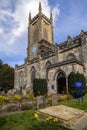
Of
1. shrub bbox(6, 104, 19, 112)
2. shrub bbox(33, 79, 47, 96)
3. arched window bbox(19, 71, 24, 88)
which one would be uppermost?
arched window bbox(19, 71, 24, 88)

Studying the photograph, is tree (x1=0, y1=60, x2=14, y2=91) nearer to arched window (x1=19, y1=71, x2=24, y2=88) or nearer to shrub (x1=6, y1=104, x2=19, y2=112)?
arched window (x1=19, y1=71, x2=24, y2=88)

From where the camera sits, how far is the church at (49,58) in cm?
2747

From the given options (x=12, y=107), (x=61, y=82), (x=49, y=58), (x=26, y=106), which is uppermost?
(x=49, y=58)

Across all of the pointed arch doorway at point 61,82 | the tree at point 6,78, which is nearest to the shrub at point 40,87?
the pointed arch doorway at point 61,82

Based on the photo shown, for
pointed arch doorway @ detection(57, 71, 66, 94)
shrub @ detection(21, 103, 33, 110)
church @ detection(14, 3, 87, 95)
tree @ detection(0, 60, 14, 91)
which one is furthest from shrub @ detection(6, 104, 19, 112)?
tree @ detection(0, 60, 14, 91)

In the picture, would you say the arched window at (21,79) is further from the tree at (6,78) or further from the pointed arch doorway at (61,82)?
the pointed arch doorway at (61,82)

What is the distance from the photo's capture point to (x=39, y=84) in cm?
2836

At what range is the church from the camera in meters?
27.5

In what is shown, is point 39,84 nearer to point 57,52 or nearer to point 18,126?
point 57,52

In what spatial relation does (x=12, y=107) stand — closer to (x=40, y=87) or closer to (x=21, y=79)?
(x=40, y=87)

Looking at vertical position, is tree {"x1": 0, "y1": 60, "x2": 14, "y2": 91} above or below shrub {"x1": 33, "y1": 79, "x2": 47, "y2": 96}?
above

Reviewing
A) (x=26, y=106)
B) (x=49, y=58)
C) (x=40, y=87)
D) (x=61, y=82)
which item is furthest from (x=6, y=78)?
(x=26, y=106)

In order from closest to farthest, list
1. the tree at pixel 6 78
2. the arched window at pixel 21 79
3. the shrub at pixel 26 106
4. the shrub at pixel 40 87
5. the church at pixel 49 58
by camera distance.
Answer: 1. the shrub at pixel 26 106
2. the church at pixel 49 58
3. the shrub at pixel 40 87
4. the arched window at pixel 21 79
5. the tree at pixel 6 78

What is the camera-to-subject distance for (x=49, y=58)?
125 feet
